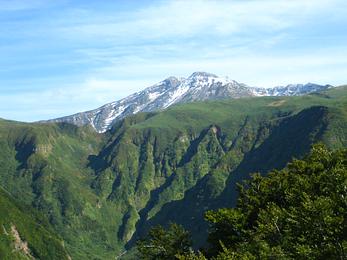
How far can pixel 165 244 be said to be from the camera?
97.1 m

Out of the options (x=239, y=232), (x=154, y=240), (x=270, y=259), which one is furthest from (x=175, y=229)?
(x=270, y=259)

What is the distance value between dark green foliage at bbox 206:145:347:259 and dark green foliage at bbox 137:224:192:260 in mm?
5157

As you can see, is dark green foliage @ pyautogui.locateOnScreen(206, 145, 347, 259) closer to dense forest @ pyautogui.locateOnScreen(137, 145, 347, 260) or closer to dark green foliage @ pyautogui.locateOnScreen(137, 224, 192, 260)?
dense forest @ pyautogui.locateOnScreen(137, 145, 347, 260)

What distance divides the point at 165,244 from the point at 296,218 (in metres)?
42.5

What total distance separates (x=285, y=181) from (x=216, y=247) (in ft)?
55.1

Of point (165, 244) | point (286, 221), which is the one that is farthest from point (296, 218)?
point (165, 244)

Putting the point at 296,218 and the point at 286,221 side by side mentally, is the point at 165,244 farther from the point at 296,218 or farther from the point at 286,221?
the point at 296,218

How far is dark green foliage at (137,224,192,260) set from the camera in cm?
9650

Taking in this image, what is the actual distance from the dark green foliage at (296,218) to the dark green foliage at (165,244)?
5.16 metres

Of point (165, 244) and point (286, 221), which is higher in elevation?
point (286, 221)

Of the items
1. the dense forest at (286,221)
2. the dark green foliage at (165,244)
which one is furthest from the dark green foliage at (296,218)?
the dark green foliage at (165,244)

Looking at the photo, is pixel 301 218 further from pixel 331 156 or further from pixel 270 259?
pixel 331 156

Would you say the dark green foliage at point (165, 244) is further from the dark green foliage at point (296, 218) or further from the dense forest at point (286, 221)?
the dark green foliage at point (296, 218)

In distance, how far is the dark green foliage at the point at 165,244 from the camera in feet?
317
